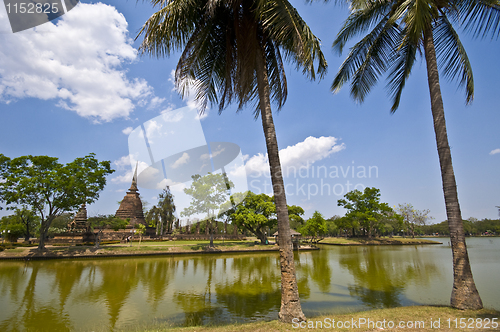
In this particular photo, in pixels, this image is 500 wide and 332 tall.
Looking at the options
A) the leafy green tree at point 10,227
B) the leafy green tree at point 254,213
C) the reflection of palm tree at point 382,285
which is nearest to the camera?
the reflection of palm tree at point 382,285

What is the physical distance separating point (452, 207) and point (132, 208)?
3726cm

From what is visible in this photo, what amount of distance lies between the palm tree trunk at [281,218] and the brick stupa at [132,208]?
32710 mm

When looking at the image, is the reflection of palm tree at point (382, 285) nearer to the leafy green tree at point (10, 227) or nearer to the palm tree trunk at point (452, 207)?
the palm tree trunk at point (452, 207)

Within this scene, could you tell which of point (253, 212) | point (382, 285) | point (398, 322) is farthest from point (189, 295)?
point (253, 212)

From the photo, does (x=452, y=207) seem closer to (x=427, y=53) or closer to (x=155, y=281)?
(x=427, y=53)

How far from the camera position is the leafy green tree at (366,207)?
137 ft

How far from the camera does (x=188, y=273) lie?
570 inches

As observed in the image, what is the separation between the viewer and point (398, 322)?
5156 mm

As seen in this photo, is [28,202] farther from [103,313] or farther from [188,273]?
[103,313]

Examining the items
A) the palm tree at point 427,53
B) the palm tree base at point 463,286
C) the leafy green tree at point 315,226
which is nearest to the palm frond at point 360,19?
the palm tree at point 427,53

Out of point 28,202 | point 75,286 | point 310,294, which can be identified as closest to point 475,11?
point 310,294

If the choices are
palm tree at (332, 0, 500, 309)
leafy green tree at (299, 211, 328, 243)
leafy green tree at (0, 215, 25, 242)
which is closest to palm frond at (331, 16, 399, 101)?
palm tree at (332, 0, 500, 309)

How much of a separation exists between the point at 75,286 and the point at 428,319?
1309cm

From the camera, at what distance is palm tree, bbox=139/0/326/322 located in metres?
5.87
